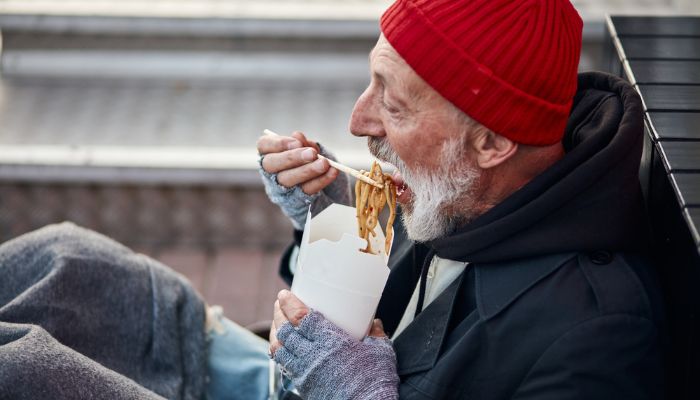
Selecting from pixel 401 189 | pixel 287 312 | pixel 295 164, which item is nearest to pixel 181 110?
pixel 295 164

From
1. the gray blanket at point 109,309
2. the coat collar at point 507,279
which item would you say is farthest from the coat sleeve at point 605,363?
the gray blanket at point 109,309

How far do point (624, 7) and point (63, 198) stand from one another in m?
2.43

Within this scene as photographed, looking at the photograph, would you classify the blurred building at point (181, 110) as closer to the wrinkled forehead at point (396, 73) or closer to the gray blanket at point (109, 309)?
the gray blanket at point (109, 309)

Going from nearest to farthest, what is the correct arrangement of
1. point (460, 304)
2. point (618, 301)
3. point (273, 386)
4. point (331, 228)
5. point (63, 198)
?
1. point (618, 301)
2. point (460, 304)
3. point (331, 228)
4. point (273, 386)
5. point (63, 198)

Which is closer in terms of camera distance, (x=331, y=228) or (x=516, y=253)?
(x=516, y=253)

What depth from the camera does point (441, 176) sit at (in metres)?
1.73

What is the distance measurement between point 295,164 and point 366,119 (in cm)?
24

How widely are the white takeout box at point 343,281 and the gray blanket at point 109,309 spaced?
401mm

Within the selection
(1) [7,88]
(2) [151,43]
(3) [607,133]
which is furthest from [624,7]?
(1) [7,88]

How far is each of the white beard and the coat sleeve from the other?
370 millimetres

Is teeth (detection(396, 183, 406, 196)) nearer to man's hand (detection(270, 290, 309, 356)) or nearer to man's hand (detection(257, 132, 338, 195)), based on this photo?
man's hand (detection(257, 132, 338, 195))

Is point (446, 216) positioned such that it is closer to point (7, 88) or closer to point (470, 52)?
point (470, 52)

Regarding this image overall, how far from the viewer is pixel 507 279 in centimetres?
165

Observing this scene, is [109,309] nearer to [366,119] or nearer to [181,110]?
[366,119]
